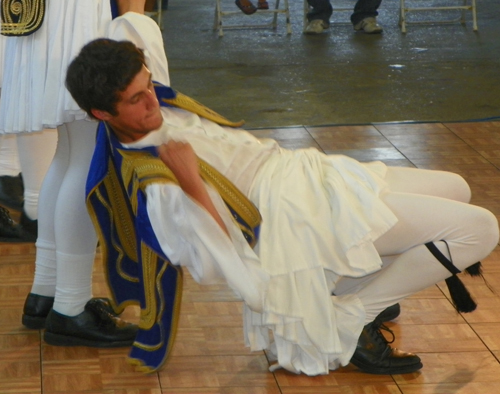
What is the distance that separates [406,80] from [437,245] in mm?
3905

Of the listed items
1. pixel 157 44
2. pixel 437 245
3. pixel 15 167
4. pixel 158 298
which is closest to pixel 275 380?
pixel 158 298

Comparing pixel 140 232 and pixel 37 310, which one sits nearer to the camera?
pixel 140 232

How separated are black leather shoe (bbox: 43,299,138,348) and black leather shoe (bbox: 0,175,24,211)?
1148 mm

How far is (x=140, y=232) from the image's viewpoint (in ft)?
6.88

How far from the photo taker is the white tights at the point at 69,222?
2365mm

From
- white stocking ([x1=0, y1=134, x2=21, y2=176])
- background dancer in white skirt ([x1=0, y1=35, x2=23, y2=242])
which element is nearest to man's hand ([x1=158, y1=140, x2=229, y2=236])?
background dancer in white skirt ([x1=0, y1=35, x2=23, y2=242])

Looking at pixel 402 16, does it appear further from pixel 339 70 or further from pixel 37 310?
pixel 37 310

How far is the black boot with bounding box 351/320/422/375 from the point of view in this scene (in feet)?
7.50

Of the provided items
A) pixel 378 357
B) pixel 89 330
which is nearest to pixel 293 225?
pixel 378 357

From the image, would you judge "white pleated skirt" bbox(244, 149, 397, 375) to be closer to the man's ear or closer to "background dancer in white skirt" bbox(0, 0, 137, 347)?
the man's ear

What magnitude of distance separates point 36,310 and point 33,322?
0.04m

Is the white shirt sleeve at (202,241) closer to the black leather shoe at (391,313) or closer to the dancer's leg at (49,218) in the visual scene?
the dancer's leg at (49,218)

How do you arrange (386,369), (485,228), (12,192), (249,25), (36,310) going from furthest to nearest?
(249,25) → (12,192) → (36,310) → (386,369) → (485,228)

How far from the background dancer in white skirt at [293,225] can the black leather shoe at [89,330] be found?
0.41 metres
